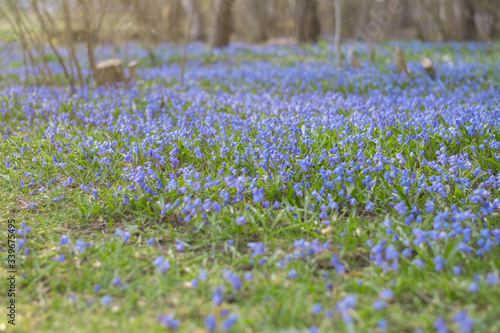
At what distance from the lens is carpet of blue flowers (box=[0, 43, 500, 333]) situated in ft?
8.57

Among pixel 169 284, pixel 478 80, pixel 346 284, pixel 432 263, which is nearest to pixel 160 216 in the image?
pixel 169 284

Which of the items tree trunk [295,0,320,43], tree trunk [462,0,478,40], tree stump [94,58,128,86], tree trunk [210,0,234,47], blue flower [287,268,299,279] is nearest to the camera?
blue flower [287,268,299,279]

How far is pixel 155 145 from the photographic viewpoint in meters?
5.02

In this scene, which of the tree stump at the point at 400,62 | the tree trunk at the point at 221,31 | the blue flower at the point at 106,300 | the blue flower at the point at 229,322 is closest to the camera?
the blue flower at the point at 229,322

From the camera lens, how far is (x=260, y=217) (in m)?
3.55

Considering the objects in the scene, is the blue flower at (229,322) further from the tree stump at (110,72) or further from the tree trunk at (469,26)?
the tree trunk at (469,26)

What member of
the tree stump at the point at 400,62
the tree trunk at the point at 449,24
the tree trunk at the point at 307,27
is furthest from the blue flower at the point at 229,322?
the tree trunk at the point at 449,24

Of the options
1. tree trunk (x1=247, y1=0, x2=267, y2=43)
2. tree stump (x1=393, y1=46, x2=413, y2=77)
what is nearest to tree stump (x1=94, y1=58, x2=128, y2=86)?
tree stump (x1=393, y1=46, x2=413, y2=77)

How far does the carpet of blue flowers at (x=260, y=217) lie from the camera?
2613mm

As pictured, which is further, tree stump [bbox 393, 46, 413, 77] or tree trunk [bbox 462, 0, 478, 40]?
tree trunk [bbox 462, 0, 478, 40]

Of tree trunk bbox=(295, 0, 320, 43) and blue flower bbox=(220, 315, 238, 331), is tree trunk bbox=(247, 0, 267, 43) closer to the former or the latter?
tree trunk bbox=(295, 0, 320, 43)

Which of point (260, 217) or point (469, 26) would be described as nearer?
point (260, 217)

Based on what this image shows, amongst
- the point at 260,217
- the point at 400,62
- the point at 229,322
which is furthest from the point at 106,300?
the point at 400,62

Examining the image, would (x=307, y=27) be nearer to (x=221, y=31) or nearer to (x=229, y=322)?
(x=221, y=31)
